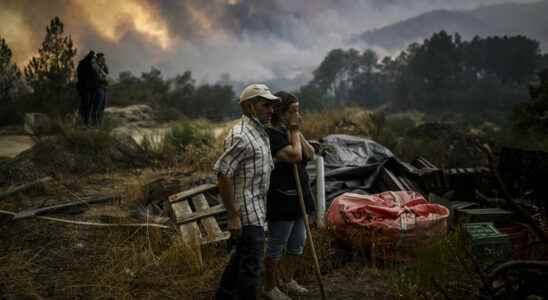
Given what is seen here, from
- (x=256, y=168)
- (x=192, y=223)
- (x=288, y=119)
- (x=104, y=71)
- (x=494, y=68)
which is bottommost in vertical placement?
(x=192, y=223)

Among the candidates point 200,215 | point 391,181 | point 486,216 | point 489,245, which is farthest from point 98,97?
point 489,245

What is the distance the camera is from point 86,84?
9578 mm

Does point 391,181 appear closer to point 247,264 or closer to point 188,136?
point 247,264

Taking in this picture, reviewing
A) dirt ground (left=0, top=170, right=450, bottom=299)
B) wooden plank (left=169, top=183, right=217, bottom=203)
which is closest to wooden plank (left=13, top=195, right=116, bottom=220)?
dirt ground (left=0, top=170, right=450, bottom=299)

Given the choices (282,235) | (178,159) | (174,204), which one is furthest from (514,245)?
(178,159)

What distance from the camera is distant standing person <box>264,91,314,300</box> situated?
280 centimetres

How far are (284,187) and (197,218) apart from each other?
6.08 ft

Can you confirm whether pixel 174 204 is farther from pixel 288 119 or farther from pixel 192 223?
pixel 288 119

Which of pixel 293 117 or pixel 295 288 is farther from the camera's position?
pixel 295 288

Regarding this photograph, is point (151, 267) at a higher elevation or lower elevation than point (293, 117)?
lower

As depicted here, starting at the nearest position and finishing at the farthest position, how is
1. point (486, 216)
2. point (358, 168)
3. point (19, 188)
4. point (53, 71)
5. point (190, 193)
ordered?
point (486, 216)
point (190, 193)
point (358, 168)
point (19, 188)
point (53, 71)

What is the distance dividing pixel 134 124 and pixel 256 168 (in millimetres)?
16998

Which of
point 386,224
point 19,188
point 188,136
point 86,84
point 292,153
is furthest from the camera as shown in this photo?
point 86,84

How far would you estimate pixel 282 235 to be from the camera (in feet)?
9.43
